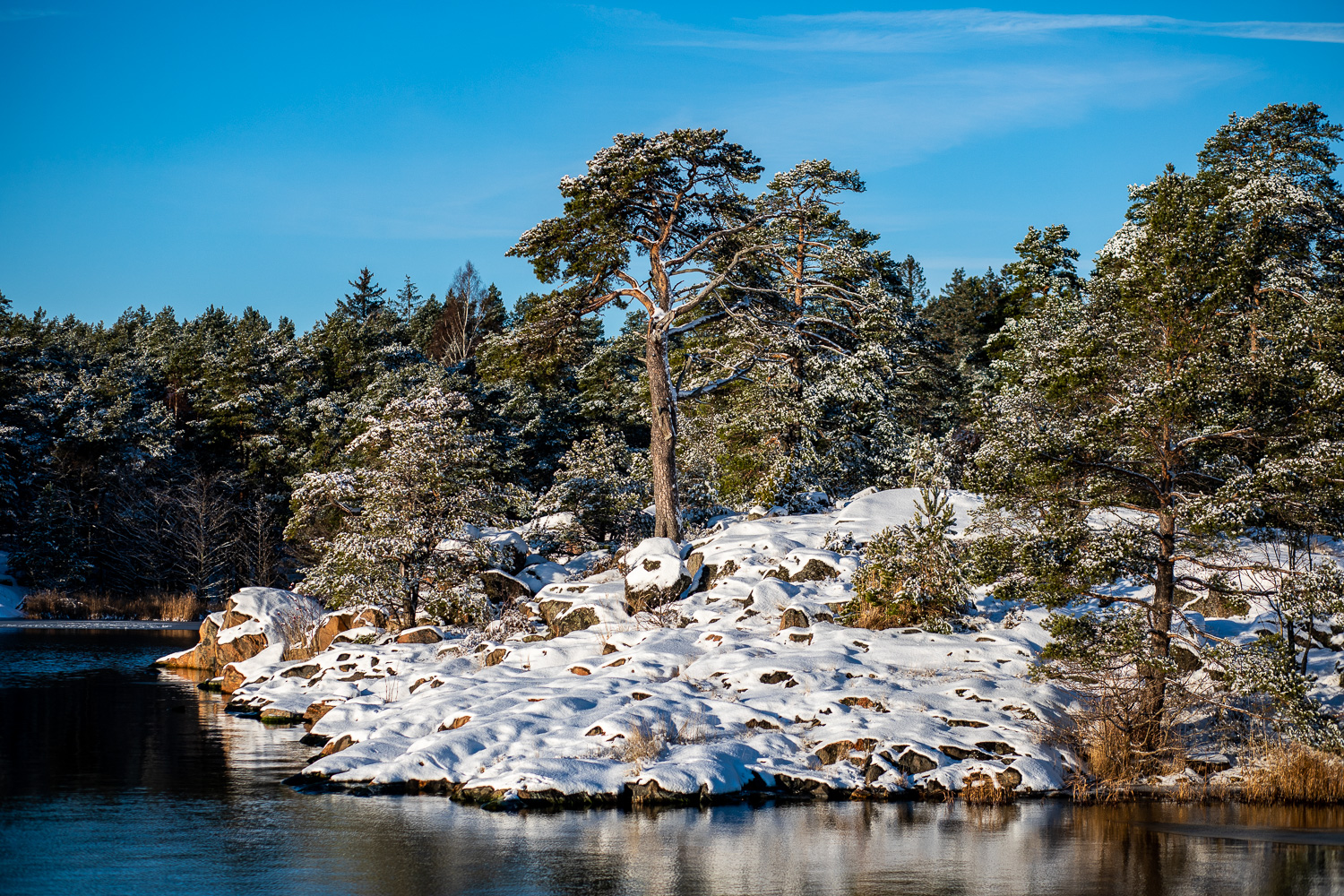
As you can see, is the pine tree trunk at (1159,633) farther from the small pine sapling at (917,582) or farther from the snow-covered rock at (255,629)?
the snow-covered rock at (255,629)

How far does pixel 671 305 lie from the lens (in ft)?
102

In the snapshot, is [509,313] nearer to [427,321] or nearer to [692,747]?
[427,321]

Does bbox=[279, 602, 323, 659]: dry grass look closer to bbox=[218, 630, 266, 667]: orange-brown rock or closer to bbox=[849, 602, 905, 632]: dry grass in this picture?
bbox=[218, 630, 266, 667]: orange-brown rock

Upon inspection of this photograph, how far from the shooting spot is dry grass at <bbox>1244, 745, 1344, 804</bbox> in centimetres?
1627

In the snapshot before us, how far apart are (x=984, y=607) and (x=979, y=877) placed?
12.2 metres

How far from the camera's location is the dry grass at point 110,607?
53.0 meters

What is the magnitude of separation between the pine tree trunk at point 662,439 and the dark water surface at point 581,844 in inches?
528

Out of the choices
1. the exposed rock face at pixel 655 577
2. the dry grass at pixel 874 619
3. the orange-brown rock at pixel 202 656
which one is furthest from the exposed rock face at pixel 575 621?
the orange-brown rock at pixel 202 656

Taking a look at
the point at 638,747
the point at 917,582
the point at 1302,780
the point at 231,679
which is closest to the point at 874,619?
the point at 917,582

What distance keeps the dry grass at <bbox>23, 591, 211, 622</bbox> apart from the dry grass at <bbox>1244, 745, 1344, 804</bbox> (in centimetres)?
5063

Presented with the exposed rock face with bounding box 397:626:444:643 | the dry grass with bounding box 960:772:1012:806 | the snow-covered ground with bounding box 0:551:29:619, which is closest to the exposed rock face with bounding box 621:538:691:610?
the exposed rock face with bounding box 397:626:444:643

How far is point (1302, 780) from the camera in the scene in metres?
16.3

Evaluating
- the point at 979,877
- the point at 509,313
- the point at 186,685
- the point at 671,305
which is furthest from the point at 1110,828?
the point at 509,313

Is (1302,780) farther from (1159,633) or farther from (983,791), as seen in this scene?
(983,791)
